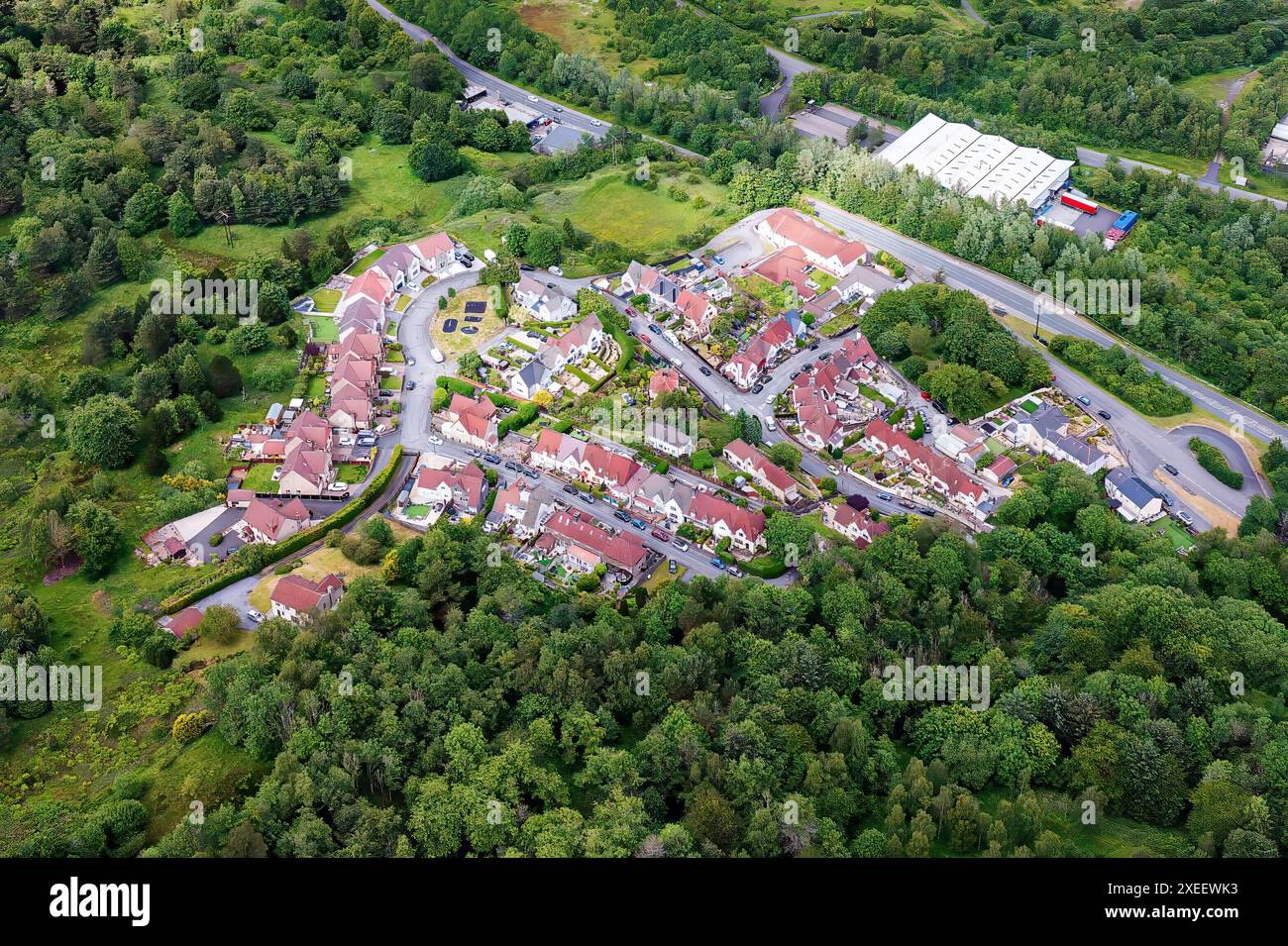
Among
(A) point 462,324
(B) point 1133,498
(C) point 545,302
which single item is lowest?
(A) point 462,324

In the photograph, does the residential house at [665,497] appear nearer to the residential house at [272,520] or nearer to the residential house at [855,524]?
the residential house at [855,524]

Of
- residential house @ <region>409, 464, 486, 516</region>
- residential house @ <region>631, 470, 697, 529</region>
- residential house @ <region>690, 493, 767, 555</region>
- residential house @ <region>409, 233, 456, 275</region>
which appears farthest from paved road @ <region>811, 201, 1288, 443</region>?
residential house @ <region>409, 464, 486, 516</region>

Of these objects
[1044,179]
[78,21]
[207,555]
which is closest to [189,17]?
[78,21]

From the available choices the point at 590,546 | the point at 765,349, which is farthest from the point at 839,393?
the point at 590,546

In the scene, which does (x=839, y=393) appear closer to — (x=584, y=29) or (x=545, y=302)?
(x=545, y=302)

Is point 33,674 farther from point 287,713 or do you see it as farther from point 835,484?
point 835,484

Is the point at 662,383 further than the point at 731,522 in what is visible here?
Yes

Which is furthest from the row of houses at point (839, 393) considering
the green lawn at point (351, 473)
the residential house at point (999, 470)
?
the green lawn at point (351, 473)

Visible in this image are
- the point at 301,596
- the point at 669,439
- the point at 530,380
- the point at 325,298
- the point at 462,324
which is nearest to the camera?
the point at 301,596
